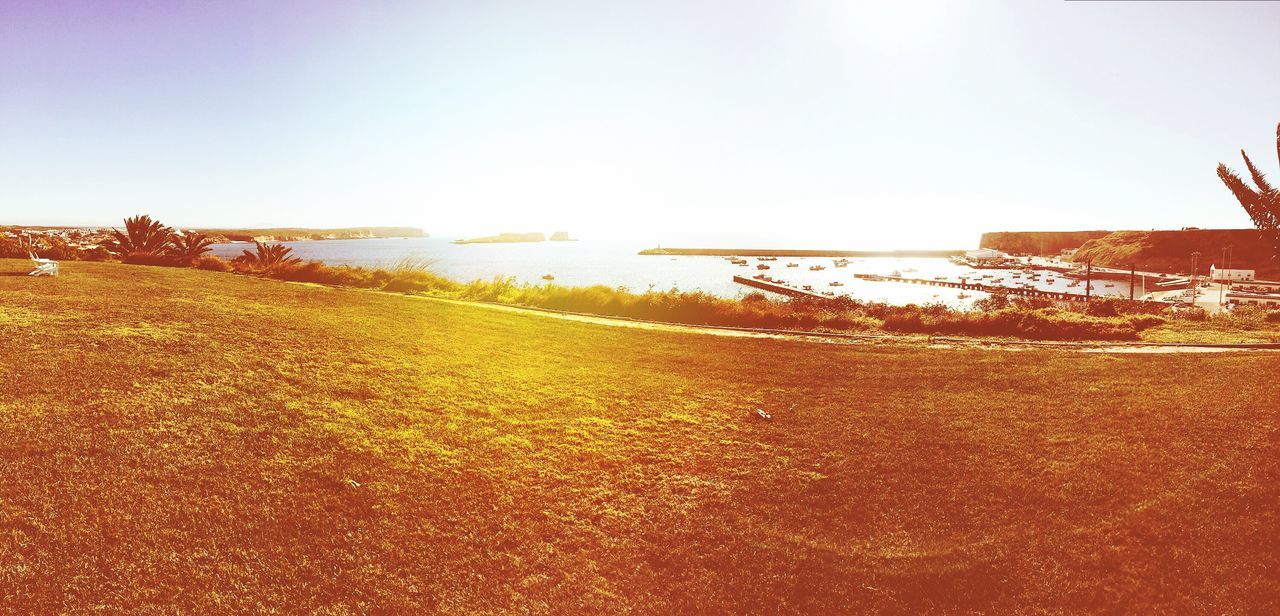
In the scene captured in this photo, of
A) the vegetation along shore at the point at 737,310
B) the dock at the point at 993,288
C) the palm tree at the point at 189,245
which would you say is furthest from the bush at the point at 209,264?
the dock at the point at 993,288

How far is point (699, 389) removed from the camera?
361 inches

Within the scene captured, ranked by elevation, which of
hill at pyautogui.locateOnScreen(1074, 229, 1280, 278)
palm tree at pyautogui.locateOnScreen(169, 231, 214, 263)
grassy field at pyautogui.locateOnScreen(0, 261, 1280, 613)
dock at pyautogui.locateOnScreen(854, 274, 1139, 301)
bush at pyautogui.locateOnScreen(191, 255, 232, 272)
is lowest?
grassy field at pyautogui.locateOnScreen(0, 261, 1280, 613)

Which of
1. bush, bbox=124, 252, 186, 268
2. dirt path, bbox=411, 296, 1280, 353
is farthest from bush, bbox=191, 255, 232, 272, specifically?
dirt path, bbox=411, 296, 1280, 353

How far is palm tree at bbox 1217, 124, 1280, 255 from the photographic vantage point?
31.3 ft

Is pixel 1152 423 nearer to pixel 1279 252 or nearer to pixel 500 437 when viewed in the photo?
pixel 1279 252

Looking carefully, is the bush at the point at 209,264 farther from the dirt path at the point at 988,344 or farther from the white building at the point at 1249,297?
the white building at the point at 1249,297

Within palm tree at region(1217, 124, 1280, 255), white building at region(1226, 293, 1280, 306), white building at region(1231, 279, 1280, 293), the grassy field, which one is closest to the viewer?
the grassy field

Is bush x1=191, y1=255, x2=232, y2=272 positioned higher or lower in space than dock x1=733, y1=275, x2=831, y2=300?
higher

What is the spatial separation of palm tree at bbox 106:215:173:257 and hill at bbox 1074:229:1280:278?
578ft

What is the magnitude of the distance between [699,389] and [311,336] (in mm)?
6528

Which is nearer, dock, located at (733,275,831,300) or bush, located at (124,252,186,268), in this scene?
bush, located at (124,252,186,268)

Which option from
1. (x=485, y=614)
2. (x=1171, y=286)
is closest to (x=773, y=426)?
(x=485, y=614)

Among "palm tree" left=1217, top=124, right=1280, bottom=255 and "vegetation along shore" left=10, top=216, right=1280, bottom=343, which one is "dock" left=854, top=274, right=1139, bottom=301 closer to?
A: "vegetation along shore" left=10, top=216, right=1280, bottom=343

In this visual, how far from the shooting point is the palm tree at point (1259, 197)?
31.3 feet
